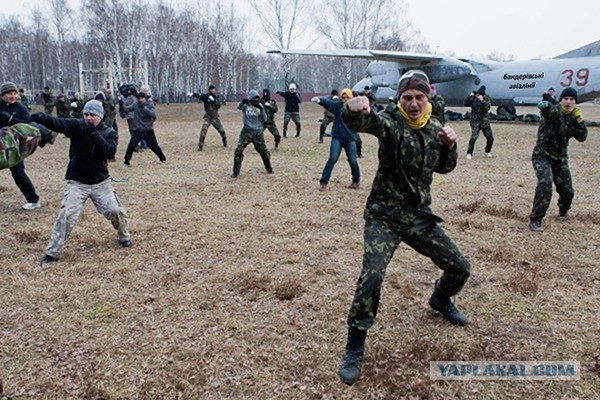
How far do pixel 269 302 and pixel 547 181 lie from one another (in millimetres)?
4066

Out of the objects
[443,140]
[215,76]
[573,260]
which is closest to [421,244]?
[443,140]

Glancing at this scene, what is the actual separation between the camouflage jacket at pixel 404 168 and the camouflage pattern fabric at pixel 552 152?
11.4 feet

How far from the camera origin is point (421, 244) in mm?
3389

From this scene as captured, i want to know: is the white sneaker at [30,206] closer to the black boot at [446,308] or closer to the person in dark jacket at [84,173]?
the person in dark jacket at [84,173]

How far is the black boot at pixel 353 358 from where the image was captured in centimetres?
311

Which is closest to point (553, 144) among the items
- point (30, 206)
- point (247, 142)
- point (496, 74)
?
point (247, 142)

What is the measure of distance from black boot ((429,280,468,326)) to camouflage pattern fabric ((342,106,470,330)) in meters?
0.40

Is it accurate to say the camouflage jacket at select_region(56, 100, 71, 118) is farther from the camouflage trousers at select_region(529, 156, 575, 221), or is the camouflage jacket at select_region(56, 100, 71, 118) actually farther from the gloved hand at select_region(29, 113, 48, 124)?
the camouflage trousers at select_region(529, 156, 575, 221)

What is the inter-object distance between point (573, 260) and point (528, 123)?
20052 millimetres

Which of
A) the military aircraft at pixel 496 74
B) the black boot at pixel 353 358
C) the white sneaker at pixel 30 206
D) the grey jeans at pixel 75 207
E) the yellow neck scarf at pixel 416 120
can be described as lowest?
the white sneaker at pixel 30 206

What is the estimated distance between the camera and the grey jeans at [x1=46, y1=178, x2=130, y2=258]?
507 centimetres

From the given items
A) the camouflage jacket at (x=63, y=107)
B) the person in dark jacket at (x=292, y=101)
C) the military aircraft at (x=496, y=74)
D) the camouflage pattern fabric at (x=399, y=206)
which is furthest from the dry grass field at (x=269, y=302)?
the military aircraft at (x=496, y=74)

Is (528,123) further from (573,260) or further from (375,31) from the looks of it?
(375,31)

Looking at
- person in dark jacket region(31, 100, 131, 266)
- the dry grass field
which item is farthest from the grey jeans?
the dry grass field
